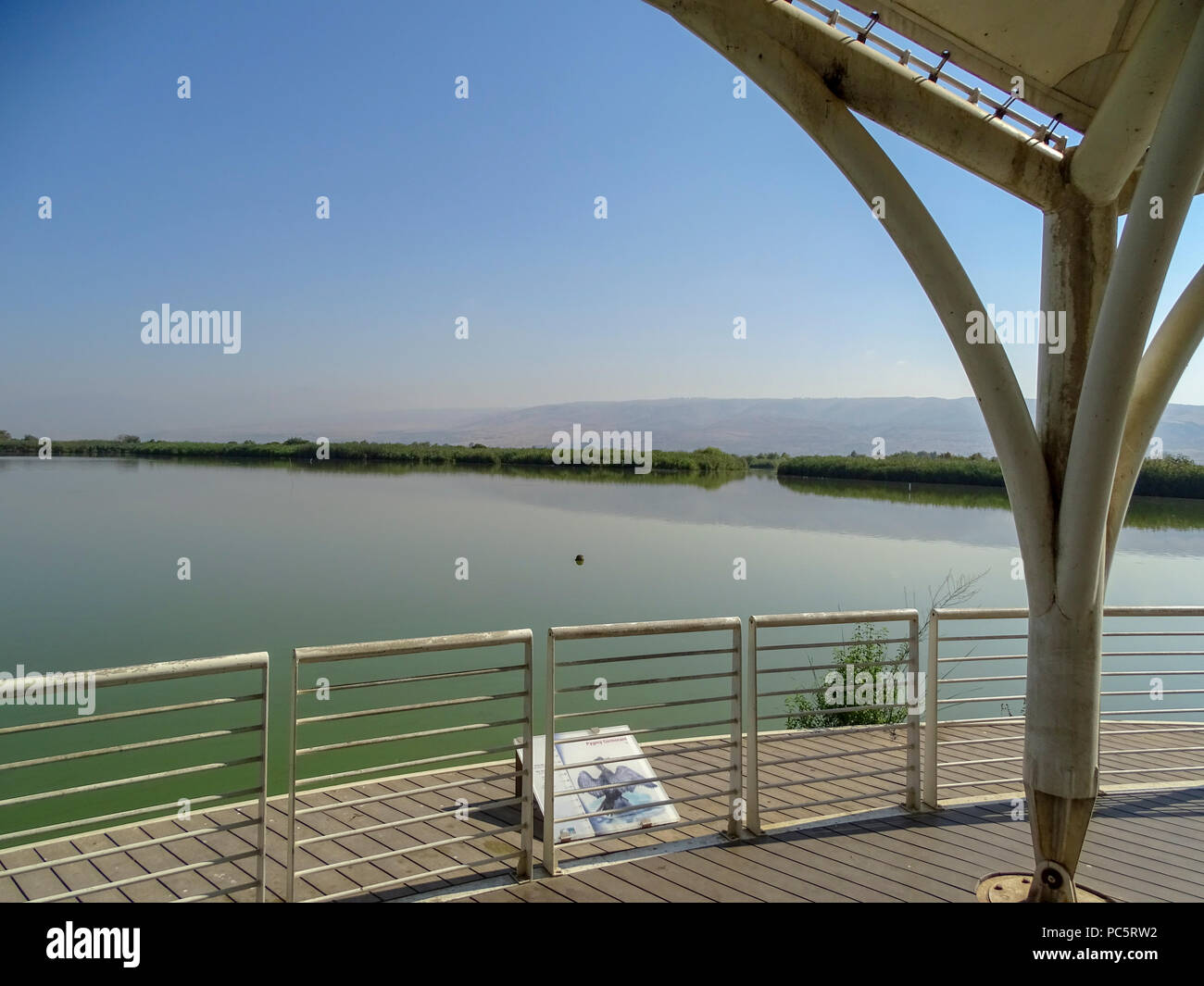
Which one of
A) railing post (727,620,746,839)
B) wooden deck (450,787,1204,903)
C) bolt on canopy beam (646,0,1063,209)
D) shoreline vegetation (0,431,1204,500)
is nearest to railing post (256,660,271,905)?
wooden deck (450,787,1204,903)

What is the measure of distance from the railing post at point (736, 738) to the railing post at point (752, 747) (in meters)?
0.03

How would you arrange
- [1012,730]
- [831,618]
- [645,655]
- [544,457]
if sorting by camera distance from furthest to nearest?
1. [544,457]
2. [1012,730]
3. [831,618]
4. [645,655]

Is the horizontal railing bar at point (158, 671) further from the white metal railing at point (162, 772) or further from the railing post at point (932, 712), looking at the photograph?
the railing post at point (932, 712)

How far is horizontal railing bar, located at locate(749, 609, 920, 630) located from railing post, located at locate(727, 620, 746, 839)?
4.2 inches

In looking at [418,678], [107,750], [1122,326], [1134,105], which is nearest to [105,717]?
[107,750]

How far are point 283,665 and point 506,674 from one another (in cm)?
303

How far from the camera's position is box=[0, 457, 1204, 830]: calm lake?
12.0 meters

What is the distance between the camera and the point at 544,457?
168 feet

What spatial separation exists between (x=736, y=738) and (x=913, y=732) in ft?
3.05

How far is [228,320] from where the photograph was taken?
14.2 ft

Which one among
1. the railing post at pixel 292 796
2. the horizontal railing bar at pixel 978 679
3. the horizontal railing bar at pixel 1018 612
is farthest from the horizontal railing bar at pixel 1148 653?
the railing post at pixel 292 796

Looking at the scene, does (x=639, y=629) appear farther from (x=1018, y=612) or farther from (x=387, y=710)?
(x=1018, y=612)
